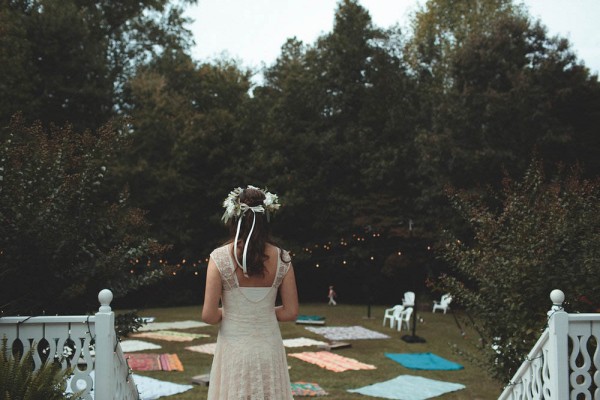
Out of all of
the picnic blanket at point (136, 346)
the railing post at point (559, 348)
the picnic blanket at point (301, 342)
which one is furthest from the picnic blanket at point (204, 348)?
the railing post at point (559, 348)

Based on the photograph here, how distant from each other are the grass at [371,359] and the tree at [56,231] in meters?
2.57

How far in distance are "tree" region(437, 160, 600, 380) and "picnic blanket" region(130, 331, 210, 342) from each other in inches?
296

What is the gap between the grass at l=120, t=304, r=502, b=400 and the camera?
771 cm

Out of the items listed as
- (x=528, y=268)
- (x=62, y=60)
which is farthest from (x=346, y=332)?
(x=62, y=60)

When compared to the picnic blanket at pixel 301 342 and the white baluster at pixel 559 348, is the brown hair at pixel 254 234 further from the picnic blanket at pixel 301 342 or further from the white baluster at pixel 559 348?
the picnic blanket at pixel 301 342

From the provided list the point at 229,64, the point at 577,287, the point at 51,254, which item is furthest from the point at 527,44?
the point at 51,254

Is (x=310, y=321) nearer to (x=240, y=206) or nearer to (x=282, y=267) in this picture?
(x=282, y=267)

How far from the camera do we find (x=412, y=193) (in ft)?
68.9

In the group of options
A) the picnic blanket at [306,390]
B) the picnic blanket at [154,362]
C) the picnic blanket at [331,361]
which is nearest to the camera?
the picnic blanket at [306,390]

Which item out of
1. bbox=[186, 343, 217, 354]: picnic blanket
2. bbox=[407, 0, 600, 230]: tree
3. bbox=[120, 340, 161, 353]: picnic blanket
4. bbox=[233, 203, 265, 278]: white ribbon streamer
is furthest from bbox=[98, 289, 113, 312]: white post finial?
bbox=[407, 0, 600, 230]: tree

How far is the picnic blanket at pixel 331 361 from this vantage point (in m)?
9.34

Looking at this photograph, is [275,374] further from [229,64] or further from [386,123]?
[229,64]

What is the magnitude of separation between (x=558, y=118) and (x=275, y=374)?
16886mm

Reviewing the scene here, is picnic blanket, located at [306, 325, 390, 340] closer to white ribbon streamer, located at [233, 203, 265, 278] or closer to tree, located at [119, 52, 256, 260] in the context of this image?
tree, located at [119, 52, 256, 260]
